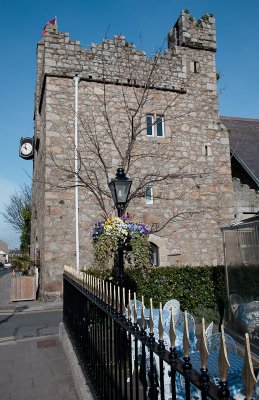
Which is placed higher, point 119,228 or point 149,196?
point 149,196

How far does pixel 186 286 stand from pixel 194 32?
10675 mm

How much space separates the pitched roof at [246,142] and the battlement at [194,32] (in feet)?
12.5

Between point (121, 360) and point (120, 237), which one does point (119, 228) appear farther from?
point (121, 360)

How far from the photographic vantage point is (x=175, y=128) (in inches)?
542

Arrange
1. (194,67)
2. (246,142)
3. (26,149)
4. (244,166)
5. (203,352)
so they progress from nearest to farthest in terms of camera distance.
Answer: (203,352), (194,67), (244,166), (246,142), (26,149)

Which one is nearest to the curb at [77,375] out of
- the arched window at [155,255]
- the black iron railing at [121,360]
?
the black iron railing at [121,360]

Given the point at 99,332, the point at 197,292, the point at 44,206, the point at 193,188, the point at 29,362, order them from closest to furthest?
the point at 99,332 < the point at 29,362 < the point at 197,292 < the point at 44,206 < the point at 193,188

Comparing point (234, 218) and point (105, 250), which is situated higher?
point (234, 218)

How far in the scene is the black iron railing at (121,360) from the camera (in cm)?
180

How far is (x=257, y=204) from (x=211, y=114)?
420cm

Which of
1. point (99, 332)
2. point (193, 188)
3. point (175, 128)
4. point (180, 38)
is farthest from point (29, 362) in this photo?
point (180, 38)

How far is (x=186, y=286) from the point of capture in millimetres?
9641

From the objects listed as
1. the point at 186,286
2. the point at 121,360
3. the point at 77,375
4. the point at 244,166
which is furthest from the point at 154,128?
the point at 121,360

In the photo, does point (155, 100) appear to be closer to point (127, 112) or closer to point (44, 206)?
point (127, 112)
